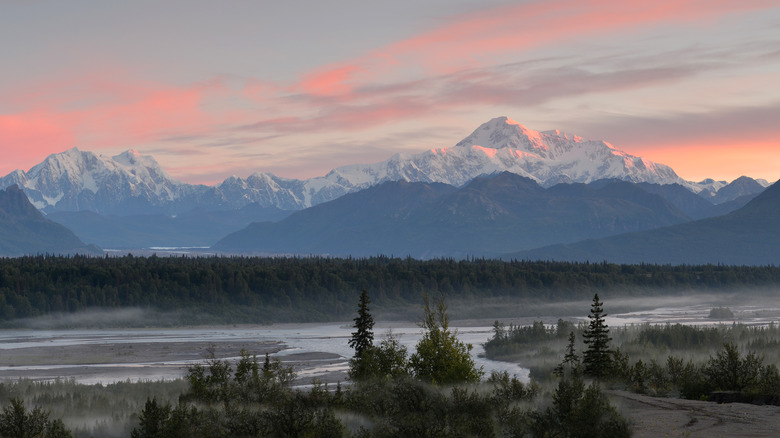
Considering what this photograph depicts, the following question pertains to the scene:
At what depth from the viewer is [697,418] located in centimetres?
3953

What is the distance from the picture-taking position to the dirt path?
36375mm

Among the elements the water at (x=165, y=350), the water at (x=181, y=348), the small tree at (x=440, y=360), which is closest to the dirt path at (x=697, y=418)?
the small tree at (x=440, y=360)

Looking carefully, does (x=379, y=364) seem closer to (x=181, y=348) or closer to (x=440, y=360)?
(x=440, y=360)

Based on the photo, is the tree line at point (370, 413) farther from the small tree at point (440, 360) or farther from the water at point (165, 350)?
the water at point (165, 350)

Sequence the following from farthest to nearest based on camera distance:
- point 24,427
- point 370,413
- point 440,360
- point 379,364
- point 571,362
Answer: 1. point 571,362
2. point 379,364
3. point 440,360
4. point 370,413
5. point 24,427

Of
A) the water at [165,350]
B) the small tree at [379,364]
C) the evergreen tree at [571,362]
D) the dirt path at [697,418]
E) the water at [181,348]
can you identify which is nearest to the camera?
the dirt path at [697,418]

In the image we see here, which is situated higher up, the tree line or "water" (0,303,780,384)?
the tree line

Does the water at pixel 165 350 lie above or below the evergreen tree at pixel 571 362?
below

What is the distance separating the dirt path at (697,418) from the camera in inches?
1432

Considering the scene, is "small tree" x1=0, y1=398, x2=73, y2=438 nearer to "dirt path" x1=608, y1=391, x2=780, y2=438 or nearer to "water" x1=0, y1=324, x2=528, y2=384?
"dirt path" x1=608, y1=391, x2=780, y2=438

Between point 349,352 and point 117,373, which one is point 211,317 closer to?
point 349,352

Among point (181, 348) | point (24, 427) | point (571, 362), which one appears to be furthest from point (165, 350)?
point (24, 427)

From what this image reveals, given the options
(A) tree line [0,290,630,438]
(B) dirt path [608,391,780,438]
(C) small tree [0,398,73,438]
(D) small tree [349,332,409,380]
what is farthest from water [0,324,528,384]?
(C) small tree [0,398,73,438]

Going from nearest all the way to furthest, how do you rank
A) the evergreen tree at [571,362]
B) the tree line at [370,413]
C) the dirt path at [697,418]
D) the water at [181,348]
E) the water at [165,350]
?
the dirt path at [697,418]
the tree line at [370,413]
the evergreen tree at [571,362]
the water at [165,350]
the water at [181,348]
